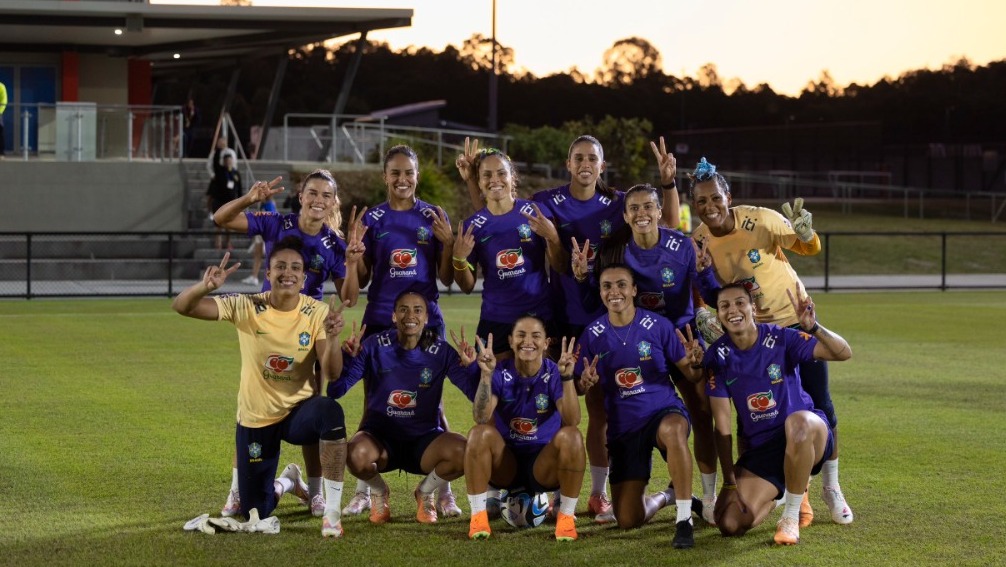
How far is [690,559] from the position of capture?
6.29 meters

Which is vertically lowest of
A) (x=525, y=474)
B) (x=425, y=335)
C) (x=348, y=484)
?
(x=348, y=484)

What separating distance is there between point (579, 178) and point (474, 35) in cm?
7976

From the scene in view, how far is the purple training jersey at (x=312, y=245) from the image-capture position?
24.5ft

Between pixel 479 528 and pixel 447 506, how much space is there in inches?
24.4

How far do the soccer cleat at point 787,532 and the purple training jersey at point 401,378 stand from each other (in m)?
1.86

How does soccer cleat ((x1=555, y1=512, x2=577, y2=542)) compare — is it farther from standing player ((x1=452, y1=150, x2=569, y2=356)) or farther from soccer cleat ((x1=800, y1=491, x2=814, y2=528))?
soccer cleat ((x1=800, y1=491, x2=814, y2=528))

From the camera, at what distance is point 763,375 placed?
688cm

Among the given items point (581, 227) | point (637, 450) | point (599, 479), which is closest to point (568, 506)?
point (637, 450)

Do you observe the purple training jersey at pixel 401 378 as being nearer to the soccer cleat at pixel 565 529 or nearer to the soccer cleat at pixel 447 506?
the soccer cleat at pixel 447 506

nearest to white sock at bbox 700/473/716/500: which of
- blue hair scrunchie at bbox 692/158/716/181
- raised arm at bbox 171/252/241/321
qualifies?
blue hair scrunchie at bbox 692/158/716/181

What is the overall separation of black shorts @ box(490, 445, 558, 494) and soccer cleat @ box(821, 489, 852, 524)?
1.49 m

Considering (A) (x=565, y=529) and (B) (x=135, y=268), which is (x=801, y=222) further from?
(B) (x=135, y=268)

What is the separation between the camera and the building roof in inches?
1172

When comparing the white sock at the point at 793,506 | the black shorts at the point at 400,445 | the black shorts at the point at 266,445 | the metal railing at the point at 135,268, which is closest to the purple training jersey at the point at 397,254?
the black shorts at the point at 400,445
